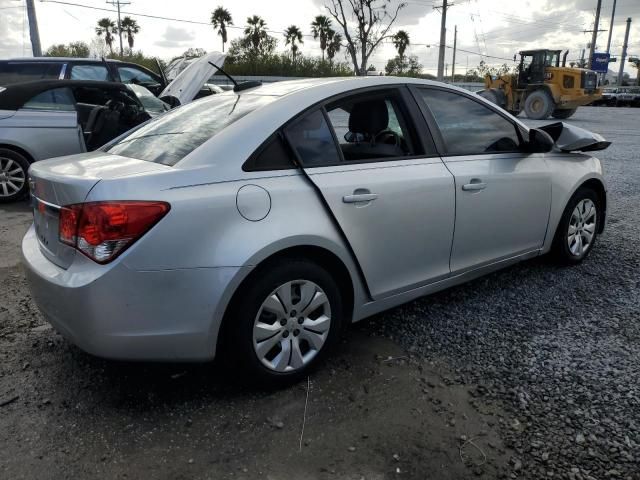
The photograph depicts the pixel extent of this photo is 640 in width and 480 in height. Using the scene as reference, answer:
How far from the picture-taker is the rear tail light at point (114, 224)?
7.34ft

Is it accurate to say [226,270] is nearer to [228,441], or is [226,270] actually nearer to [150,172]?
[150,172]

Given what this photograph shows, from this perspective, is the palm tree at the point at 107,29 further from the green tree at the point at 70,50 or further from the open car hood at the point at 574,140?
the open car hood at the point at 574,140

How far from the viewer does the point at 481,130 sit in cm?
368

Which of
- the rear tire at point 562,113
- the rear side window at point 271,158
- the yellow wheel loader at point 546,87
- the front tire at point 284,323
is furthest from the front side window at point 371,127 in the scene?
the rear tire at point 562,113

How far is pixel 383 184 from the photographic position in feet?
9.71

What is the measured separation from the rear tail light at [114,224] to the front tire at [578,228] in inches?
128

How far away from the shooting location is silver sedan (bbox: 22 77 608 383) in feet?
7.52

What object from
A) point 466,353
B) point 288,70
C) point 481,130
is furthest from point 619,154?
point 288,70

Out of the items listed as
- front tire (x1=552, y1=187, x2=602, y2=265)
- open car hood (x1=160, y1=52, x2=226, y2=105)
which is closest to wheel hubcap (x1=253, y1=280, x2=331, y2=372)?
front tire (x1=552, y1=187, x2=602, y2=265)

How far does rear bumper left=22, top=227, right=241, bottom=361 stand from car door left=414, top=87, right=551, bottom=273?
1.66m

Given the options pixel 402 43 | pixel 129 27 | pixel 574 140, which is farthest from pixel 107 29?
pixel 574 140

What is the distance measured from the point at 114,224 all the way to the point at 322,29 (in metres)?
50.2

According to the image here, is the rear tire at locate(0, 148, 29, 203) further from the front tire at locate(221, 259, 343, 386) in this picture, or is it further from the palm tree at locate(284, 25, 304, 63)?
the palm tree at locate(284, 25, 304, 63)

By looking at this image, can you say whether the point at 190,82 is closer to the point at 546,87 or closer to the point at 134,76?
the point at 134,76
